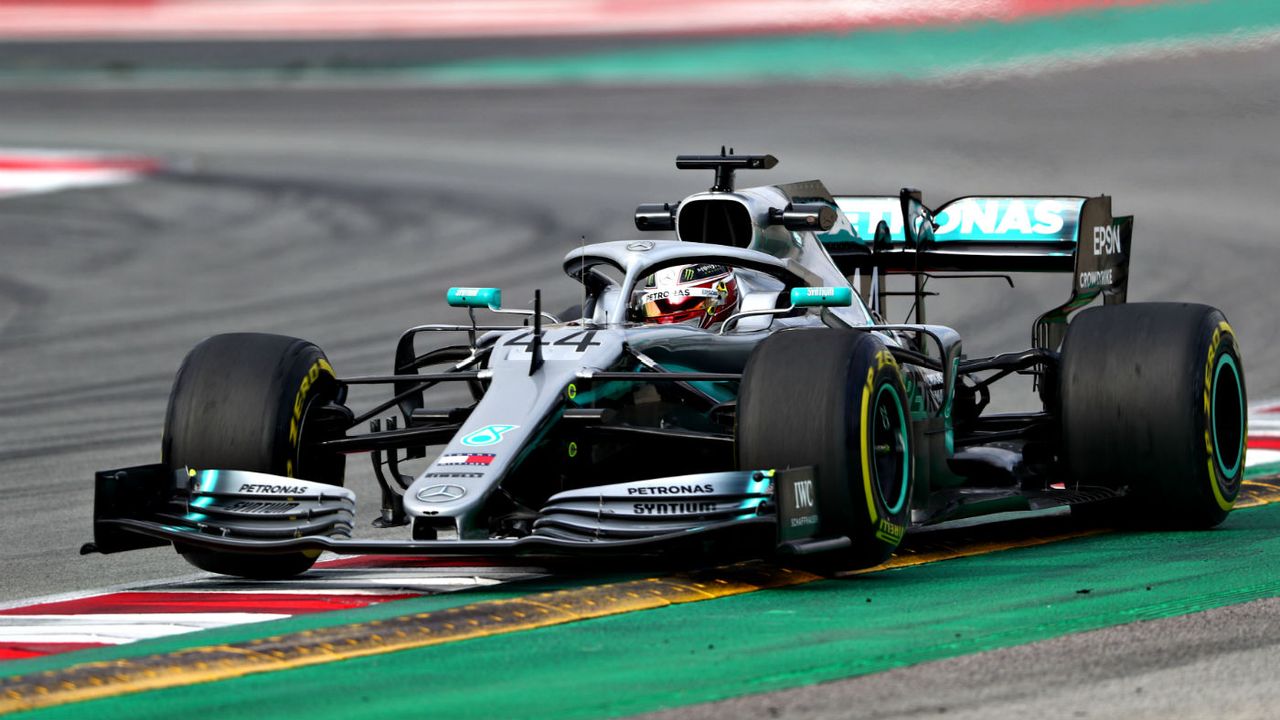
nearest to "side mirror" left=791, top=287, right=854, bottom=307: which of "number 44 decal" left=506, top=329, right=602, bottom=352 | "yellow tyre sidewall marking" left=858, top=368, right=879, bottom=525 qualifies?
"yellow tyre sidewall marking" left=858, top=368, right=879, bottom=525

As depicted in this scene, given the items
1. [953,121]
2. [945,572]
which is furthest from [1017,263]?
[953,121]

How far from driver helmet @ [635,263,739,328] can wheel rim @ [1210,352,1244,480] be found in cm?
235

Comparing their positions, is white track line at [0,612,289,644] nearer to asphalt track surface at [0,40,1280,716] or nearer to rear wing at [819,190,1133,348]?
asphalt track surface at [0,40,1280,716]

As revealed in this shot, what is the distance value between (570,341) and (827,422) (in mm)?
1365

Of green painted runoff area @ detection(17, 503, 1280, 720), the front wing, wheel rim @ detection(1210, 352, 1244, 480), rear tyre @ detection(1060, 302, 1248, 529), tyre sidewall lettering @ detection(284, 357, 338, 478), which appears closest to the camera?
green painted runoff area @ detection(17, 503, 1280, 720)

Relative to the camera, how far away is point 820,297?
9125mm

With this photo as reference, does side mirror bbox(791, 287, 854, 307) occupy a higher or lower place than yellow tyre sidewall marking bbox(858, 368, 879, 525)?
higher

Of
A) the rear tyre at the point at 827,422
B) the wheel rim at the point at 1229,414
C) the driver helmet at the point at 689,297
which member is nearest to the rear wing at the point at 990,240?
the wheel rim at the point at 1229,414

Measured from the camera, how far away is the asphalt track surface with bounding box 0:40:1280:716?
45.5 ft

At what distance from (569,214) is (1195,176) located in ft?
26.6

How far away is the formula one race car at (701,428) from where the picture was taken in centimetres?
823

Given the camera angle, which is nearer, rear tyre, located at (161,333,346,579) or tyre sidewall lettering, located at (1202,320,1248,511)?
Result: rear tyre, located at (161,333,346,579)

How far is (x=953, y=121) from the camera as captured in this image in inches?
1329

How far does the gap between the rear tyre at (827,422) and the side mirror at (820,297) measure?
0.50m
